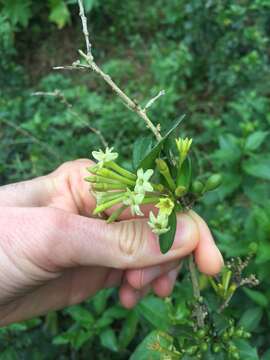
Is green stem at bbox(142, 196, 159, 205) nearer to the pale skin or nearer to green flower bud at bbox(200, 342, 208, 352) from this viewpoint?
the pale skin

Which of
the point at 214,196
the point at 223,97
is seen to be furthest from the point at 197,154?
the point at 223,97

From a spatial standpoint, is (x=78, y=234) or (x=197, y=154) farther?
(x=197, y=154)

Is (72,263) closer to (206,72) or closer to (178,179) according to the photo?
(178,179)

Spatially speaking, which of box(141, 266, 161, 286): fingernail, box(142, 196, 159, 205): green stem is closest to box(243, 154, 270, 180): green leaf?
box(141, 266, 161, 286): fingernail

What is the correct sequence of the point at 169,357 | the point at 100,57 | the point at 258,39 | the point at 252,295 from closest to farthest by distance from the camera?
the point at 169,357
the point at 252,295
the point at 258,39
the point at 100,57

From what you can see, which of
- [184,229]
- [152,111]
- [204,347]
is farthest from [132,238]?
[152,111]

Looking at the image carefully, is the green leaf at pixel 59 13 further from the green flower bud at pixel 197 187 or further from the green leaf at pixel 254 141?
the green flower bud at pixel 197 187

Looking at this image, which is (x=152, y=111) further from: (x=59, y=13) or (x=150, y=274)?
(x=150, y=274)
